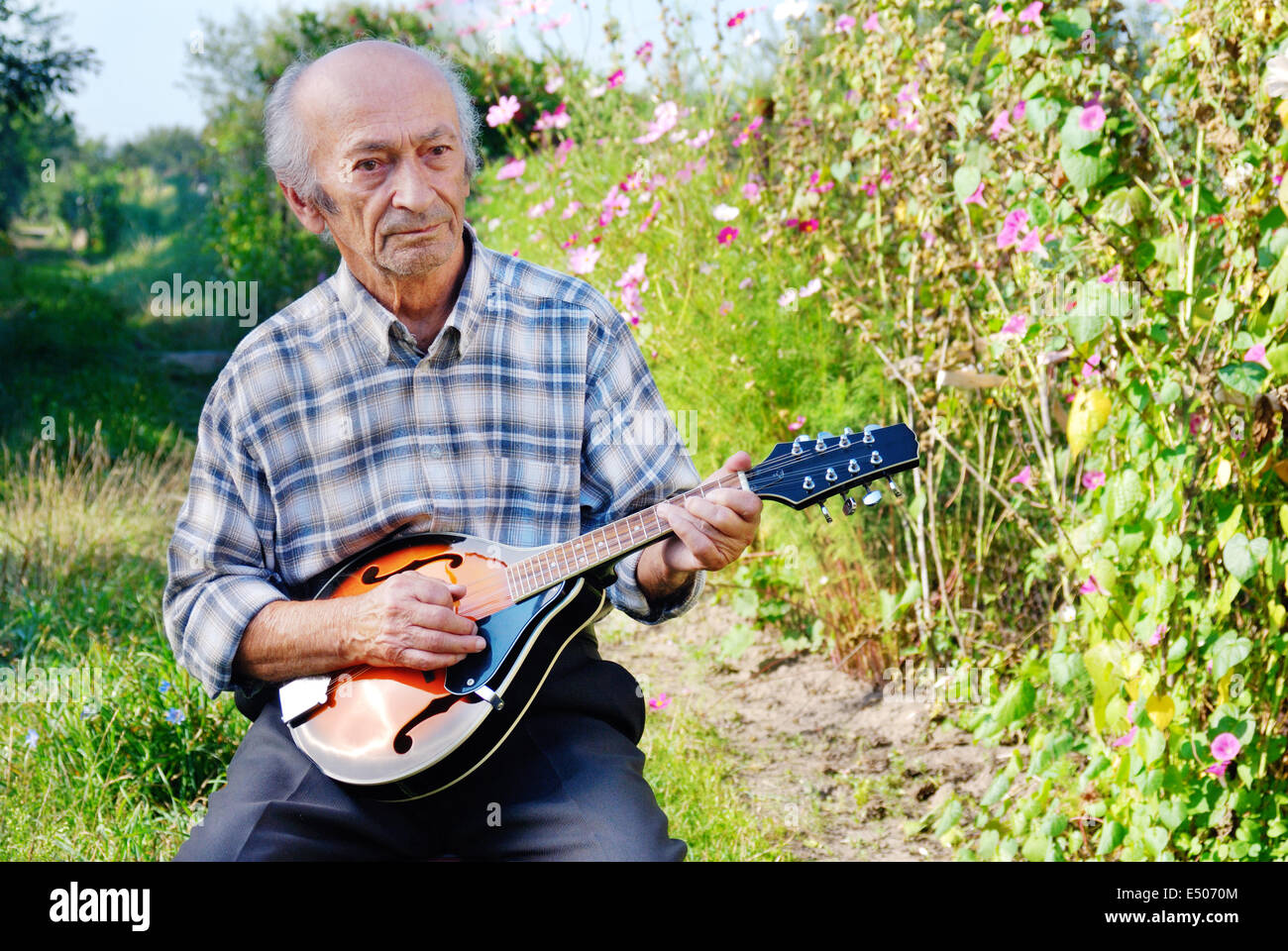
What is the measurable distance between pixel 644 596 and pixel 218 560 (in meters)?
0.71

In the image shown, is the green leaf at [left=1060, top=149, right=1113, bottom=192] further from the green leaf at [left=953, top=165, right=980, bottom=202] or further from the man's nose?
the man's nose

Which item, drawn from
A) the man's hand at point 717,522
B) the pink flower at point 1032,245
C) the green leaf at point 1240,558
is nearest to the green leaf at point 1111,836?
the green leaf at point 1240,558

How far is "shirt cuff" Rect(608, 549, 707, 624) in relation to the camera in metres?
1.93

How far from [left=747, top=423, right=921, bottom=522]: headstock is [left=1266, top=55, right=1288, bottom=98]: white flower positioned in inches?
29.6

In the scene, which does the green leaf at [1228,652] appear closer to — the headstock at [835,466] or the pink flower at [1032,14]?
the headstock at [835,466]

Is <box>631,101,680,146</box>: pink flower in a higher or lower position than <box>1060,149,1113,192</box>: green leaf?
higher

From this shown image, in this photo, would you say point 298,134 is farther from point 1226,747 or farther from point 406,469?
point 1226,747

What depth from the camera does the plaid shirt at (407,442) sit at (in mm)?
Answer: 1964

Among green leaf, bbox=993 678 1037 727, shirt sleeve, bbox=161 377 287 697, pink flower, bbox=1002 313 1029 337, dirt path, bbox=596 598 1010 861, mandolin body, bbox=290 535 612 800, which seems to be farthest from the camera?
dirt path, bbox=596 598 1010 861

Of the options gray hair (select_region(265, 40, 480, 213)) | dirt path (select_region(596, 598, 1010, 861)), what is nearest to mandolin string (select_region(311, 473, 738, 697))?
gray hair (select_region(265, 40, 480, 213))

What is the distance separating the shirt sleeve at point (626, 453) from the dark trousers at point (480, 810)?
23cm

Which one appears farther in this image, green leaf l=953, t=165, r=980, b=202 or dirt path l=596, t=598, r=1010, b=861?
dirt path l=596, t=598, r=1010, b=861

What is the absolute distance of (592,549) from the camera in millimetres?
1806

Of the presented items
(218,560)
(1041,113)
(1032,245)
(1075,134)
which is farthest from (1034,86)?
(218,560)
